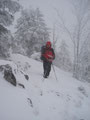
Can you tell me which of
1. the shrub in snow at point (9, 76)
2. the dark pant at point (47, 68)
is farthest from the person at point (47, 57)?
the shrub in snow at point (9, 76)

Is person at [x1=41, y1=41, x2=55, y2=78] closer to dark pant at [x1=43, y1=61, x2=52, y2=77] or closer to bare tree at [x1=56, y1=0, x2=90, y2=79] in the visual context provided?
dark pant at [x1=43, y1=61, x2=52, y2=77]

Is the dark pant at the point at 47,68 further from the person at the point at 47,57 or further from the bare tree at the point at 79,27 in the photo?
the bare tree at the point at 79,27

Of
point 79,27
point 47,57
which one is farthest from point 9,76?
point 79,27

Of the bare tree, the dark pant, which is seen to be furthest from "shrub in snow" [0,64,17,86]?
the bare tree

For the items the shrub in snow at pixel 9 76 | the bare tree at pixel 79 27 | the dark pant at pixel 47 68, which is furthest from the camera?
the bare tree at pixel 79 27

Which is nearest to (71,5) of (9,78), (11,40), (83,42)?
(83,42)

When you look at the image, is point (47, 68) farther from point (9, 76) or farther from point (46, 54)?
point (9, 76)

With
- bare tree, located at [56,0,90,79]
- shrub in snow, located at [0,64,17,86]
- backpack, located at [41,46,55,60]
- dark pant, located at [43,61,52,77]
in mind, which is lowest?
dark pant, located at [43,61,52,77]

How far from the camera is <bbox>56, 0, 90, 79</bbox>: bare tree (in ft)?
29.2

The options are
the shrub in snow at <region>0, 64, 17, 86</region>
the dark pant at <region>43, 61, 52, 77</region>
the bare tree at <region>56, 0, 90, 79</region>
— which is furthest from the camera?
the bare tree at <region>56, 0, 90, 79</region>

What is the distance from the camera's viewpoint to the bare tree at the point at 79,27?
8.91 metres

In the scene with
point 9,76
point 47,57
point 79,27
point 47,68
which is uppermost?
point 79,27

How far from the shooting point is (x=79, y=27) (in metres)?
9.23

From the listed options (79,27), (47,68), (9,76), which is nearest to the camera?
(9,76)
